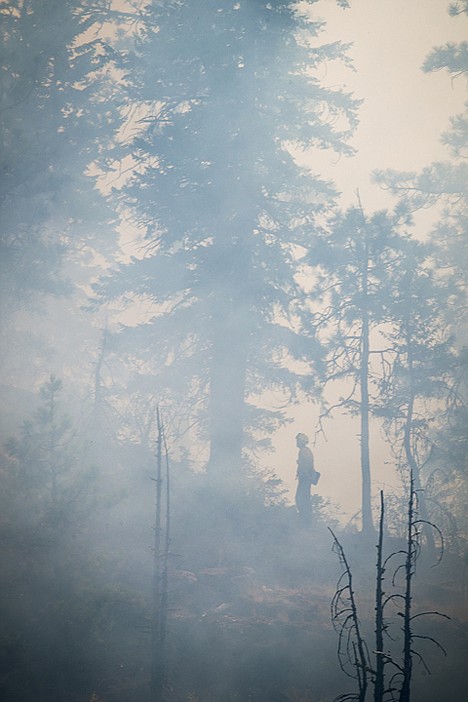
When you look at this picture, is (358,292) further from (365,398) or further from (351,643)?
(351,643)

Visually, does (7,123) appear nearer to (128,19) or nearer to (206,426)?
(128,19)

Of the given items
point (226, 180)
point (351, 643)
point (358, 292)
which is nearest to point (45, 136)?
point (226, 180)

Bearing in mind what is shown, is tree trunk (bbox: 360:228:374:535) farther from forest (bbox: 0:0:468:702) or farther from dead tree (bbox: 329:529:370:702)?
dead tree (bbox: 329:529:370:702)

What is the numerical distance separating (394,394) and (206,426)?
7.31m

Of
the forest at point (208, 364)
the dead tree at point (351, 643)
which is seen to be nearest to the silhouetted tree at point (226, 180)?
the forest at point (208, 364)

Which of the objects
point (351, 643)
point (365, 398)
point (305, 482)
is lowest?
point (351, 643)

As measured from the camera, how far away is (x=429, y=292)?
18656 millimetres

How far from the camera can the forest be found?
10.3m

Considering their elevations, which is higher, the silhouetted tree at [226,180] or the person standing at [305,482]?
the silhouetted tree at [226,180]

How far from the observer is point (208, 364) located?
675 inches

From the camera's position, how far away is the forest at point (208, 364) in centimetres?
1031

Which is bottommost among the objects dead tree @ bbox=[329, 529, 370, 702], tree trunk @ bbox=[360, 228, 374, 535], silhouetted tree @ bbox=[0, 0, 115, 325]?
dead tree @ bbox=[329, 529, 370, 702]

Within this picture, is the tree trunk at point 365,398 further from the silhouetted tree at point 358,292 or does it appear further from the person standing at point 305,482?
the person standing at point 305,482

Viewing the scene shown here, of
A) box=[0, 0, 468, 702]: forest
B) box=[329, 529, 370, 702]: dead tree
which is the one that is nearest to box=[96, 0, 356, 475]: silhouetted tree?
box=[0, 0, 468, 702]: forest
